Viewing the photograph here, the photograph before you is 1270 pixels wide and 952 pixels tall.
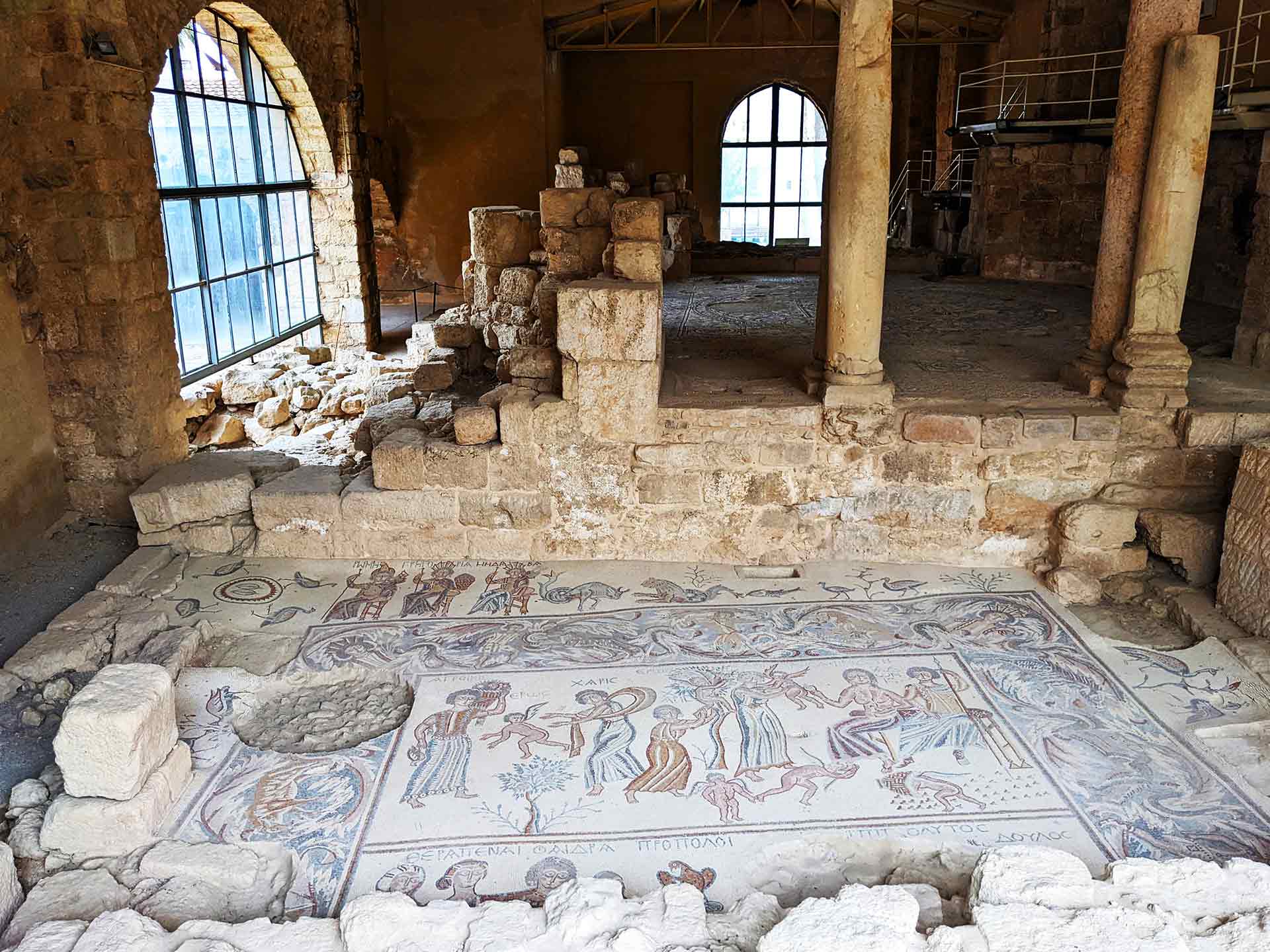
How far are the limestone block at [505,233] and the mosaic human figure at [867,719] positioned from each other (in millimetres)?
5635

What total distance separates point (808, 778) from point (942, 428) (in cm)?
247

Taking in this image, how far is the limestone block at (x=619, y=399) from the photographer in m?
5.59

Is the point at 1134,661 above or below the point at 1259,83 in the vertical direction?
below

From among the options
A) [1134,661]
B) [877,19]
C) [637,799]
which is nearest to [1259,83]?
[877,19]

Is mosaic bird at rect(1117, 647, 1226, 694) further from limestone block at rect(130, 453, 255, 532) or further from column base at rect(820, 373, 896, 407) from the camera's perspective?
limestone block at rect(130, 453, 255, 532)

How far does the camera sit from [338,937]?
3.09 meters

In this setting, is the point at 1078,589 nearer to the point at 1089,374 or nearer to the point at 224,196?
the point at 1089,374

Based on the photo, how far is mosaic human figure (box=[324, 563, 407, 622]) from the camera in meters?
5.35

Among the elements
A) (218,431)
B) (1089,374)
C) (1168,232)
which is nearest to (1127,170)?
(1168,232)

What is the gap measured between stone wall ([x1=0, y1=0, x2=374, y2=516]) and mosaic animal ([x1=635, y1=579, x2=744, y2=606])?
11.9ft

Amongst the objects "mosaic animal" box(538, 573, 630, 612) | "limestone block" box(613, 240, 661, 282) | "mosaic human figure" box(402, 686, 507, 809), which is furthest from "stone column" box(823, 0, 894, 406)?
"mosaic human figure" box(402, 686, 507, 809)

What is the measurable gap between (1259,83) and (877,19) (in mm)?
5625

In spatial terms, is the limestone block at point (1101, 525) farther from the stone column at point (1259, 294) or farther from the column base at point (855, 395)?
the stone column at point (1259, 294)

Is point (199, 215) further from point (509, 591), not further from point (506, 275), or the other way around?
point (509, 591)
